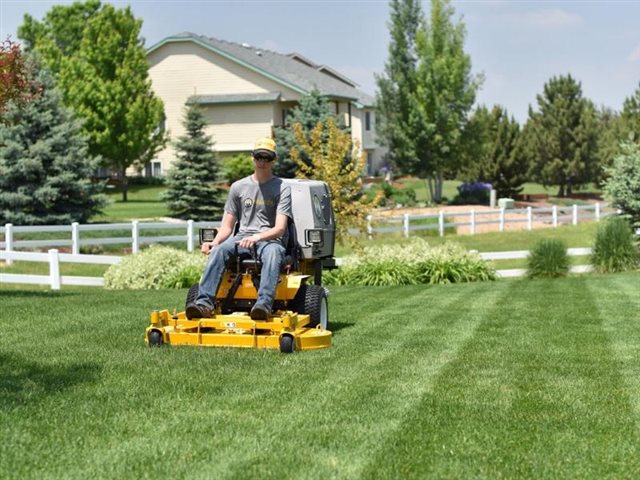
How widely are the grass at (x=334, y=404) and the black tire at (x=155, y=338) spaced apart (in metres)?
0.25

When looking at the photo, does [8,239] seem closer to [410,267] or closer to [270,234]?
[410,267]

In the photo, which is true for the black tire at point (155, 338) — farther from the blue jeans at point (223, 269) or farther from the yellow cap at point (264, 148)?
the yellow cap at point (264, 148)

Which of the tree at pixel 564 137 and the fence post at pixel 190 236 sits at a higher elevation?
the tree at pixel 564 137

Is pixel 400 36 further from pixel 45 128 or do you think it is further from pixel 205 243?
pixel 205 243

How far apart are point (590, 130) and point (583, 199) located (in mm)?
4577

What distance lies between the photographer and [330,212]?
35.5 ft

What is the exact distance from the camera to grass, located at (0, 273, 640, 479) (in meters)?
5.34

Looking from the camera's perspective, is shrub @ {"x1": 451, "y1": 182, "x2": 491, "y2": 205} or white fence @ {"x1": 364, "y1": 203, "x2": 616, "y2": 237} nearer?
white fence @ {"x1": 364, "y1": 203, "x2": 616, "y2": 237}

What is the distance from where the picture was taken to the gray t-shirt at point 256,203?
31.1ft

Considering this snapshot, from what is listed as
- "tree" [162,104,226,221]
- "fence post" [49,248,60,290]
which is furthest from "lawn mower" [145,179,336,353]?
"tree" [162,104,226,221]

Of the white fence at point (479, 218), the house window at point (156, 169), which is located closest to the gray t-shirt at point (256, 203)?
the white fence at point (479, 218)

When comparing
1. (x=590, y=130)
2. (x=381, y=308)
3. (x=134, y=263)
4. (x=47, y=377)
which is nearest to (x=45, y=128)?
(x=134, y=263)

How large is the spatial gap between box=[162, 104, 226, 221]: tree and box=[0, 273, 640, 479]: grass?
25.1 metres

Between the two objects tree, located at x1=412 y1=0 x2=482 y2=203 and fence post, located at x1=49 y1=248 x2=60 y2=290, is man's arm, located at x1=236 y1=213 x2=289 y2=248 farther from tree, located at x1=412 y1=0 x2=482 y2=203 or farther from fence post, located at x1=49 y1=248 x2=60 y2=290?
tree, located at x1=412 y1=0 x2=482 y2=203
